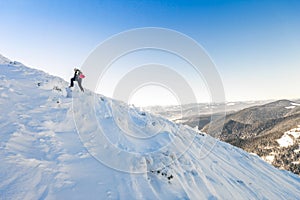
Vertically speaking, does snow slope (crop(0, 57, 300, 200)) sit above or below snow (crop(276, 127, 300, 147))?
above

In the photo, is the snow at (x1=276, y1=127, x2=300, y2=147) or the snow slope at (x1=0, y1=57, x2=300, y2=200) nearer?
the snow slope at (x1=0, y1=57, x2=300, y2=200)

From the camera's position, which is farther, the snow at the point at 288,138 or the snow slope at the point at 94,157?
the snow at the point at 288,138

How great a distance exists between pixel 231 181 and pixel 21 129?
35.5 feet

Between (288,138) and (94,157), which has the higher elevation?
(94,157)

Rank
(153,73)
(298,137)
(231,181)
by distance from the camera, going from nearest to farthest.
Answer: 1. (231,181)
2. (153,73)
3. (298,137)

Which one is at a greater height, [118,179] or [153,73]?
[153,73]

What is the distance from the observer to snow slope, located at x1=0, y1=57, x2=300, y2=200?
7.14m

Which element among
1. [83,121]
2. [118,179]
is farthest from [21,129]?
[118,179]

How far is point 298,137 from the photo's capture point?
561ft

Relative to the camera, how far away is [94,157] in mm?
8805

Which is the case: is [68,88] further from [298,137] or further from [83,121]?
[298,137]

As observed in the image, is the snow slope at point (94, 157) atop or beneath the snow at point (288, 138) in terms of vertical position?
atop

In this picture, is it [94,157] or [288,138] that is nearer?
[94,157]

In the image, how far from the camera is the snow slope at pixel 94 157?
7.14 meters
